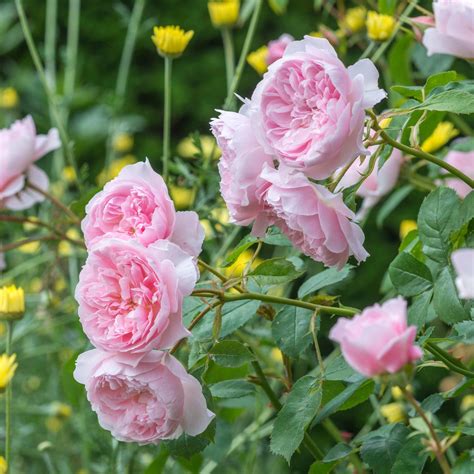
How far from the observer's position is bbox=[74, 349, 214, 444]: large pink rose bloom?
0.64 meters

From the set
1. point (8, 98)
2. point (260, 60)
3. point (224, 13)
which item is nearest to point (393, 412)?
point (260, 60)

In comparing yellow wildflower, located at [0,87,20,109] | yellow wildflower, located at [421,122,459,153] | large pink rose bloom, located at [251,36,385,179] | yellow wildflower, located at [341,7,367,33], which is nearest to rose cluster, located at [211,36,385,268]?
large pink rose bloom, located at [251,36,385,179]

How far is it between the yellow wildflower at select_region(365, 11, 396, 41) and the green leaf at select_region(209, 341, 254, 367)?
47 cm

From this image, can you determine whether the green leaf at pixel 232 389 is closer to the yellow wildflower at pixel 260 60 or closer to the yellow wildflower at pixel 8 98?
the yellow wildflower at pixel 260 60

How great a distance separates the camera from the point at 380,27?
1.04m

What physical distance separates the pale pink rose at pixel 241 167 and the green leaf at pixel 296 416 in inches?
4.8

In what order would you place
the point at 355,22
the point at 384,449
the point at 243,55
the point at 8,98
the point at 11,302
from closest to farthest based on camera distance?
the point at 384,449 < the point at 11,302 < the point at 243,55 < the point at 355,22 < the point at 8,98

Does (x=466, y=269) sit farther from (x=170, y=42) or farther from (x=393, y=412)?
(x=393, y=412)

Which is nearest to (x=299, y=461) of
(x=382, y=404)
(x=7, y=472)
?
(x=382, y=404)

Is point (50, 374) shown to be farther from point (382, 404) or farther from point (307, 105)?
point (307, 105)

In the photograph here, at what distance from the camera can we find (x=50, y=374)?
180 cm

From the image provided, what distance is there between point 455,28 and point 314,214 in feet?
0.75

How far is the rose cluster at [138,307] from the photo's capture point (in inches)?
24.9

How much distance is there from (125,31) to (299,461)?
4.77 feet
